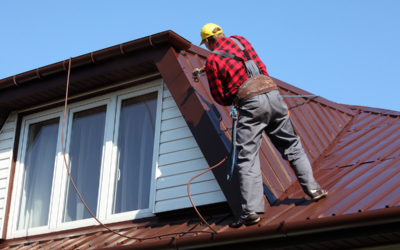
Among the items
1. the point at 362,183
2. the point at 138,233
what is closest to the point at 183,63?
the point at 138,233

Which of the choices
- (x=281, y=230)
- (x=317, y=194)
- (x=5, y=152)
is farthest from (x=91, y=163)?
(x=281, y=230)

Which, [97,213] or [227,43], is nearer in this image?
[227,43]

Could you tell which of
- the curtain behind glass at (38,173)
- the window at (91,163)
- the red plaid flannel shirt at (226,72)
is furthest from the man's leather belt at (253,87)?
the curtain behind glass at (38,173)

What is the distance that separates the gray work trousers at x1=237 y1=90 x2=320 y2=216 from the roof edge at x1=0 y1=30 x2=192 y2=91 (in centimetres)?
181

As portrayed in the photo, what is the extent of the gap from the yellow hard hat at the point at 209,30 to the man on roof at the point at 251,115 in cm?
13

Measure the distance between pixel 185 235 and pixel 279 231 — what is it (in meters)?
1.15

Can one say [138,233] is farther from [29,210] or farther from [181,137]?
[29,210]

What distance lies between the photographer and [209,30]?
23.3 ft

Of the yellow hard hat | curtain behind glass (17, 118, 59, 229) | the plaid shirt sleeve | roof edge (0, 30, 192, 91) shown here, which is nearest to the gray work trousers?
the plaid shirt sleeve

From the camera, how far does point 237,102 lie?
6.73 metres

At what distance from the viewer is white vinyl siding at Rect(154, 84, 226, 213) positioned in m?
7.49

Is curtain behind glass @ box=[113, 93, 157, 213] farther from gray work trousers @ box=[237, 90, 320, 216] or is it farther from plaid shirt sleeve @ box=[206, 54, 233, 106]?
gray work trousers @ box=[237, 90, 320, 216]

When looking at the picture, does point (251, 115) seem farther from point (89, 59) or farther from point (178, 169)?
point (89, 59)

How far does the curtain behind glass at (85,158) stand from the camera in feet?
28.3
